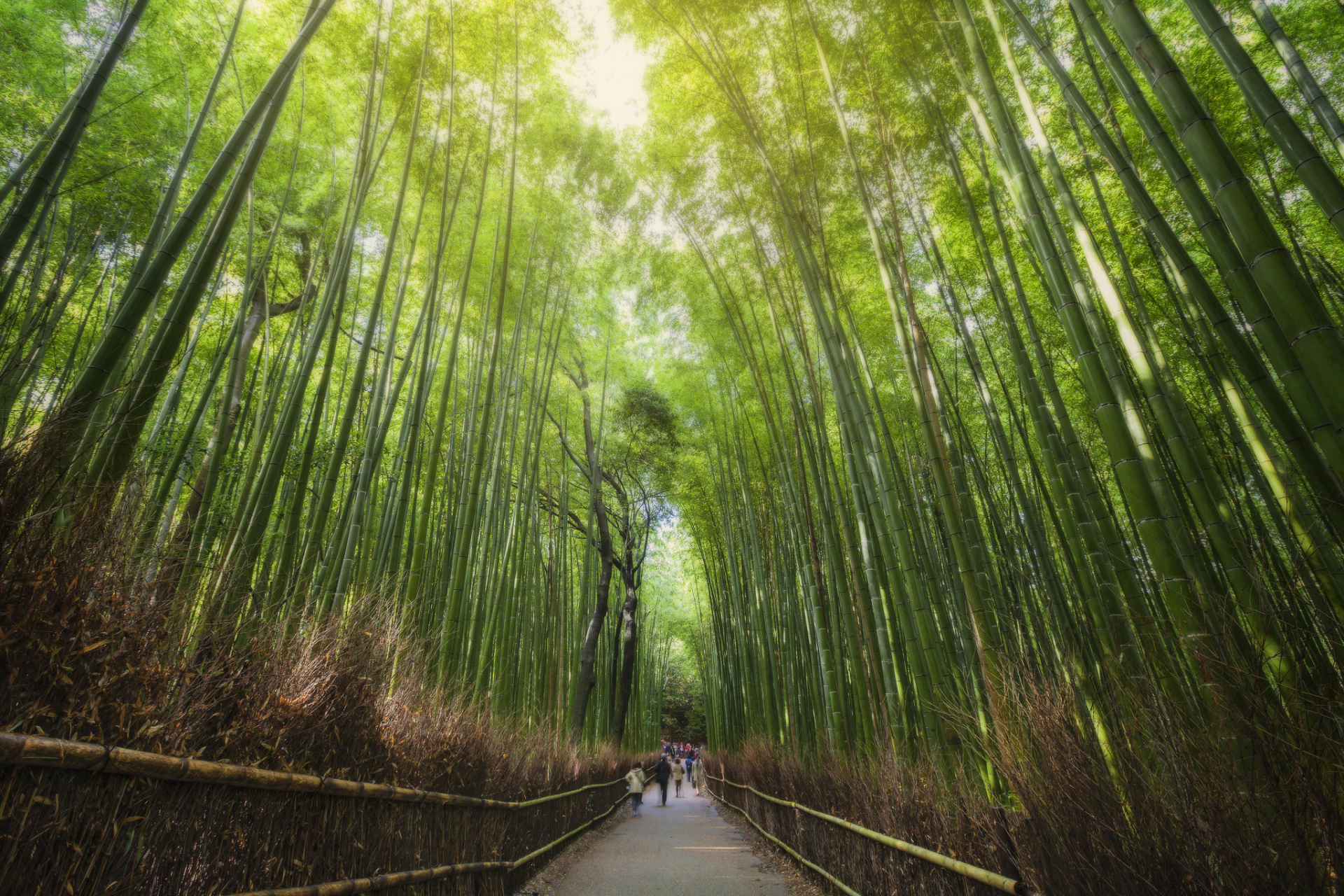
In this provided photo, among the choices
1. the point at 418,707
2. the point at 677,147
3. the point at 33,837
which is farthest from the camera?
the point at 677,147

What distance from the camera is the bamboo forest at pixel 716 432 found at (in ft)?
3.29

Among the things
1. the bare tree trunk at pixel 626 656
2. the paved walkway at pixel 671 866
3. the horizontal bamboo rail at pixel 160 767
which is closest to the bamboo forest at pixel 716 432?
the horizontal bamboo rail at pixel 160 767

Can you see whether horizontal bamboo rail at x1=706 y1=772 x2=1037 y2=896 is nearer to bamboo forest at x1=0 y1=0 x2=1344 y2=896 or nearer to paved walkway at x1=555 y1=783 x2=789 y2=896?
bamboo forest at x1=0 y1=0 x2=1344 y2=896

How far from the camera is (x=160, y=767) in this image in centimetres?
101

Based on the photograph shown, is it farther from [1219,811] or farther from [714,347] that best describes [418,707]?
[714,347]

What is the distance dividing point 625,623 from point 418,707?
7.12 metres

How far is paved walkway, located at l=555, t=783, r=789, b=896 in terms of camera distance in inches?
139

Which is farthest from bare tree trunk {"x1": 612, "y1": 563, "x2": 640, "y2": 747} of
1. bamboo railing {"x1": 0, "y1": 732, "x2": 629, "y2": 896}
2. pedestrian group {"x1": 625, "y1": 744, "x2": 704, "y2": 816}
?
bamboo railing {"x1": 0, "y1": 732, "x2": 629, "y2": 896}

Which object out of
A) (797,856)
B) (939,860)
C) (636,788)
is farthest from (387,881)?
(636,788)

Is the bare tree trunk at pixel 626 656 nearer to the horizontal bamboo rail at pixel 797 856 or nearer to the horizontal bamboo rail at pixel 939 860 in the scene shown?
the horizontal bamboo rail at pixel 797 856

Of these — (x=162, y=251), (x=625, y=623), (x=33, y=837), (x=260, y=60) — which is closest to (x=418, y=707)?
(x=33, y=837)

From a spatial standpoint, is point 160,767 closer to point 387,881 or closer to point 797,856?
point 387,881

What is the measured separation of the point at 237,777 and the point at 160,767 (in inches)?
9.2

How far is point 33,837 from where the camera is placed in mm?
799
